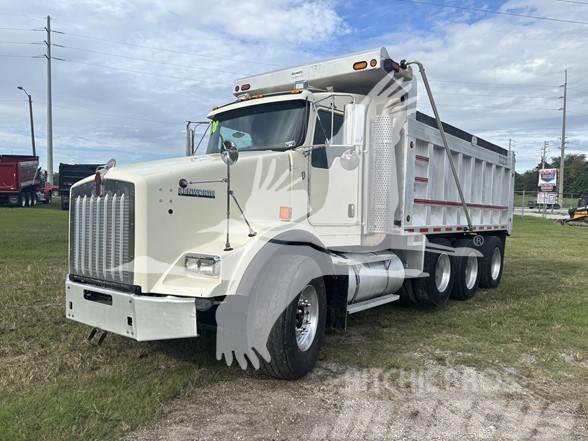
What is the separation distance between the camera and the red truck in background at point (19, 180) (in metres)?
33.0

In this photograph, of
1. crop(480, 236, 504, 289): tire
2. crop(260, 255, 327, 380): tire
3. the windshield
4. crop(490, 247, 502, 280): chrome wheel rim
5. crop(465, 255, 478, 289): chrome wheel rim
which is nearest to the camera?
crop(260, 255, 327, 380): tire

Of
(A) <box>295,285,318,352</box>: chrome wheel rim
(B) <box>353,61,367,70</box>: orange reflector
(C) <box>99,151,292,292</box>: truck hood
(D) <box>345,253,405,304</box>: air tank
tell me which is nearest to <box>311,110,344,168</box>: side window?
(C) <box>99,151,292,292</box>: truck hood

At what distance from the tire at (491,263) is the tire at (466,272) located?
9.7 inches

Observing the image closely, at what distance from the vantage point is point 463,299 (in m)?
8.99

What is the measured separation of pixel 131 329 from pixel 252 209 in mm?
1592

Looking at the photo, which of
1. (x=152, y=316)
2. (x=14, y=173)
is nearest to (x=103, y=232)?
(x=152, y=316)

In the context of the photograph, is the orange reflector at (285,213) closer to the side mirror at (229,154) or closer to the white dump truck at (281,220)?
the white dump truck at (281,220)

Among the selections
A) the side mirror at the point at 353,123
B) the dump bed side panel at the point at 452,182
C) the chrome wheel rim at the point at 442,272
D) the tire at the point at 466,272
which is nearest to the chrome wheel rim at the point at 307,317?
→ the side mirror at the point at 353,123

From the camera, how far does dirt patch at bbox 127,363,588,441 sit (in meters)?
3.80

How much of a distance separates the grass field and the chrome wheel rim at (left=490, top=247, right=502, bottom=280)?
0.62m

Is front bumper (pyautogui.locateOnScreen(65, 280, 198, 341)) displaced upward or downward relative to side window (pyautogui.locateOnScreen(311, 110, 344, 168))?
downward

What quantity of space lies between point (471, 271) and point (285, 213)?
5.34 meters

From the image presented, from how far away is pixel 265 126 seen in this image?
228 inches

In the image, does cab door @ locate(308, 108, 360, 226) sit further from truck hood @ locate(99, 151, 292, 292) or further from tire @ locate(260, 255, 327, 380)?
tire @ locate(260, 255, 327, 380)
